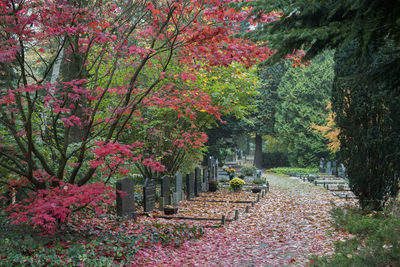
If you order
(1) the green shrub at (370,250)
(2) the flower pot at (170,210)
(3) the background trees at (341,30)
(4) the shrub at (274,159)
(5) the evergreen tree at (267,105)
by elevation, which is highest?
(5) the evergreen tree at (267,105)

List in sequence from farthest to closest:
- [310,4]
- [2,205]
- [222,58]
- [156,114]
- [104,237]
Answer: [156,114], [2,205], [222,58], [104,237], [310,4]

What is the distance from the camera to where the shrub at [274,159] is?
44000 mm

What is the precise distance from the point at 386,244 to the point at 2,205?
7.43m

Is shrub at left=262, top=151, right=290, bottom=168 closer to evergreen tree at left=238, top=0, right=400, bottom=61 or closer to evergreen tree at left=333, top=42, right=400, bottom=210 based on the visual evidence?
evergreen tree at left=333, top=42, right=400, bottom=210

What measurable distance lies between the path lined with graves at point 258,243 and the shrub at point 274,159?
1251 inches

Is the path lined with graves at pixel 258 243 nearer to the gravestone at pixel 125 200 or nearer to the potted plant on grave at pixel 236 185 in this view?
the gravestone at pixel 125 200

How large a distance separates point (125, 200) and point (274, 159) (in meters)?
36.4

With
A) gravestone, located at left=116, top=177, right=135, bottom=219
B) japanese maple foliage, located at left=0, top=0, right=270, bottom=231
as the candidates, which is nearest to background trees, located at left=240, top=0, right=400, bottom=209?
japanese maple foliage, located at left=0, top=0, right=270, bottom=231

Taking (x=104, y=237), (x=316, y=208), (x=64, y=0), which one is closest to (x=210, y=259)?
(x=104, y=237)

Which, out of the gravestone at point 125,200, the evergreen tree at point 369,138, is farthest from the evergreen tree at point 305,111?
the gravestone at point 125,200

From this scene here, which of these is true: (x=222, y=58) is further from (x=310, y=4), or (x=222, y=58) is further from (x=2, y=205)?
Result: (x=2, y=205)

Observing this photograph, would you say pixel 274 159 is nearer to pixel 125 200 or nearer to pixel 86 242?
pixel 125 200

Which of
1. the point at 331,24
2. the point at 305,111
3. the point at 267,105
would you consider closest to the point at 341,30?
the point at 331,24

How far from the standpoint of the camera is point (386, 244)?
218 inches
